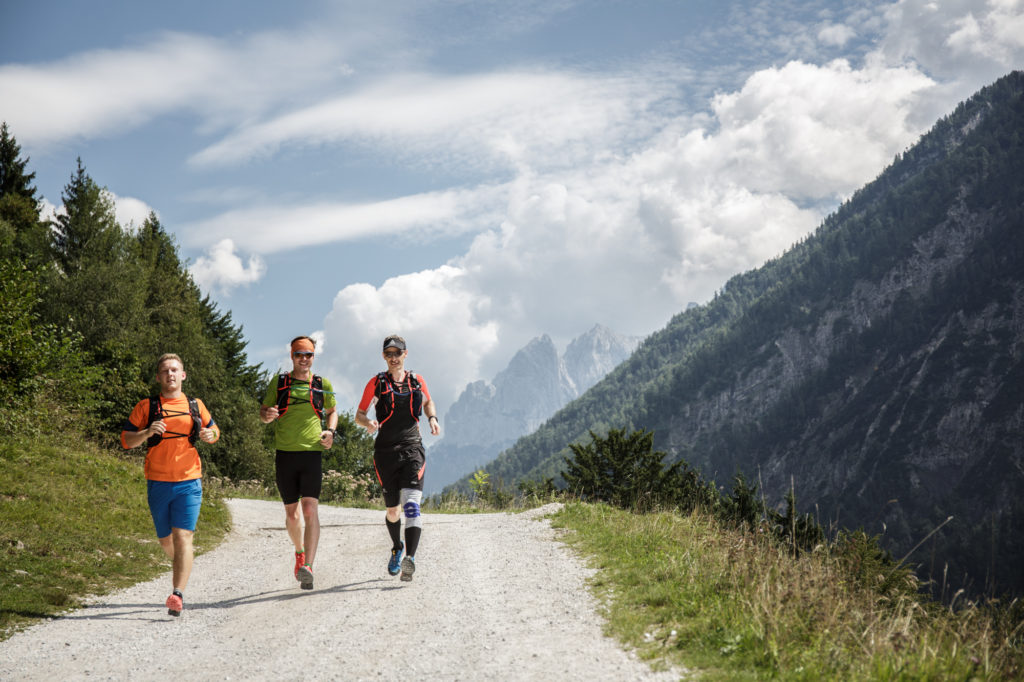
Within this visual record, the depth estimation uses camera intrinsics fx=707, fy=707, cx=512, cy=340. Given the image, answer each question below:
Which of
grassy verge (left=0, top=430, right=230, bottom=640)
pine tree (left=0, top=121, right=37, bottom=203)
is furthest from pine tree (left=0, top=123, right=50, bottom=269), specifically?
grassy verge (left=0, top=430, right=230, bottom=640)

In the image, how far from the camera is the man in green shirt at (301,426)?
8766 mm

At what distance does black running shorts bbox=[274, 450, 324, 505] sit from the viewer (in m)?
8.84

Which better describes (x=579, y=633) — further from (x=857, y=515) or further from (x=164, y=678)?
(x=857, y=515)

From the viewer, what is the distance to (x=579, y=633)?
676 cm

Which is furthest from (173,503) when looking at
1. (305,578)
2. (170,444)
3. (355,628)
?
(355,628)

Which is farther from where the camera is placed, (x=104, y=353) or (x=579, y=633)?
(x=104, y=353)

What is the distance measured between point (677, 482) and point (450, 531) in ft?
98.1

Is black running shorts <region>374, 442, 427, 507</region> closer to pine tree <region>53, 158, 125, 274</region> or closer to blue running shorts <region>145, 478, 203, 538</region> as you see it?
blue running shorts <region>145, 478, 203, 538</region>

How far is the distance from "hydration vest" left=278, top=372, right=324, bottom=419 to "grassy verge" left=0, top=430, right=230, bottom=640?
366cm

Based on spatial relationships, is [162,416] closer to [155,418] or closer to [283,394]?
[155,418]

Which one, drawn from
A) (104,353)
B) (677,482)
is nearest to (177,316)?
(104,353)

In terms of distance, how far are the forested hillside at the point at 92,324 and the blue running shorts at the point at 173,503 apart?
8536mm

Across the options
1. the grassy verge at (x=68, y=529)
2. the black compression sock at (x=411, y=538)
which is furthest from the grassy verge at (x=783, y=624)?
the grassy verge at (x=68, y=529)

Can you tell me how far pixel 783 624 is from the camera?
236 inches
